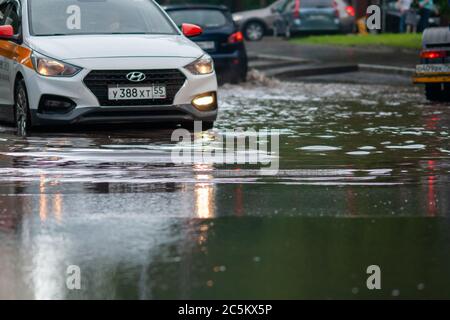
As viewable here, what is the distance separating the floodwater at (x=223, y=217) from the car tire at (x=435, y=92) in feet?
15.3

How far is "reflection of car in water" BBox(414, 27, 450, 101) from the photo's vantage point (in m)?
19.6

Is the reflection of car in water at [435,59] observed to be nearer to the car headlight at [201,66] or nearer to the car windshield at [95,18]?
the car windshield at [95,18]

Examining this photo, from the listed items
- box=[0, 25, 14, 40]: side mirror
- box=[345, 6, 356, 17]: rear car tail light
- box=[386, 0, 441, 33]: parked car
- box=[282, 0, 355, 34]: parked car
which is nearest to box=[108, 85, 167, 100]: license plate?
box=[0, 25, 14, 40]: side mirror

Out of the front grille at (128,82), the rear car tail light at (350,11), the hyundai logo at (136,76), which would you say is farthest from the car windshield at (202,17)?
the rear car tail light at (350,11)

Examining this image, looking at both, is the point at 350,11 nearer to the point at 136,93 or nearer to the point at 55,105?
the point at 136,93

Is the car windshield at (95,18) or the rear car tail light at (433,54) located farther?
the rear car tail light at (433,54)

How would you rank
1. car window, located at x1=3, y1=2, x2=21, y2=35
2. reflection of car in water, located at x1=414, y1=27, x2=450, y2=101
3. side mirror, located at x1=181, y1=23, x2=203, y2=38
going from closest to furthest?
car window, located at x1=3, y1=2, x2=21, y2=35 < side mirror, located at x1=181, y1=23, x2=203, y2=38 < reflection of car in water, located at x1=414, y1=27, x2=450, y2=101

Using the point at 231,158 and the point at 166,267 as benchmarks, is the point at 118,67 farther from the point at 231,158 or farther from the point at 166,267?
the point at 166,267

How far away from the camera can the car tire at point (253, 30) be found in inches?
1902

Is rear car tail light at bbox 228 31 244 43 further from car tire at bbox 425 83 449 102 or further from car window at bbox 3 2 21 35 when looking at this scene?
car window at bbox 3 2 21 35

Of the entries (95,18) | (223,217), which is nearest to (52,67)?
(95,18)

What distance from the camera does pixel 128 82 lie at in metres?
14.3

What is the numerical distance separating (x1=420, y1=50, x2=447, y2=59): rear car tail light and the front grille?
605 cm

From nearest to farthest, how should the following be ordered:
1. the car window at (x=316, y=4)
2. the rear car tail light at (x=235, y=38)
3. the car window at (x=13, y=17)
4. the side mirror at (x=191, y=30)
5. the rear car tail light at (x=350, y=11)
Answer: the car window at (x=13, y=17) → the side mirror at (x=191, y=30) → the rear car tail light at (x=235, y=38) → the car window at (x=316, y=4) → the rear car tail light at (x=350, y=11)
